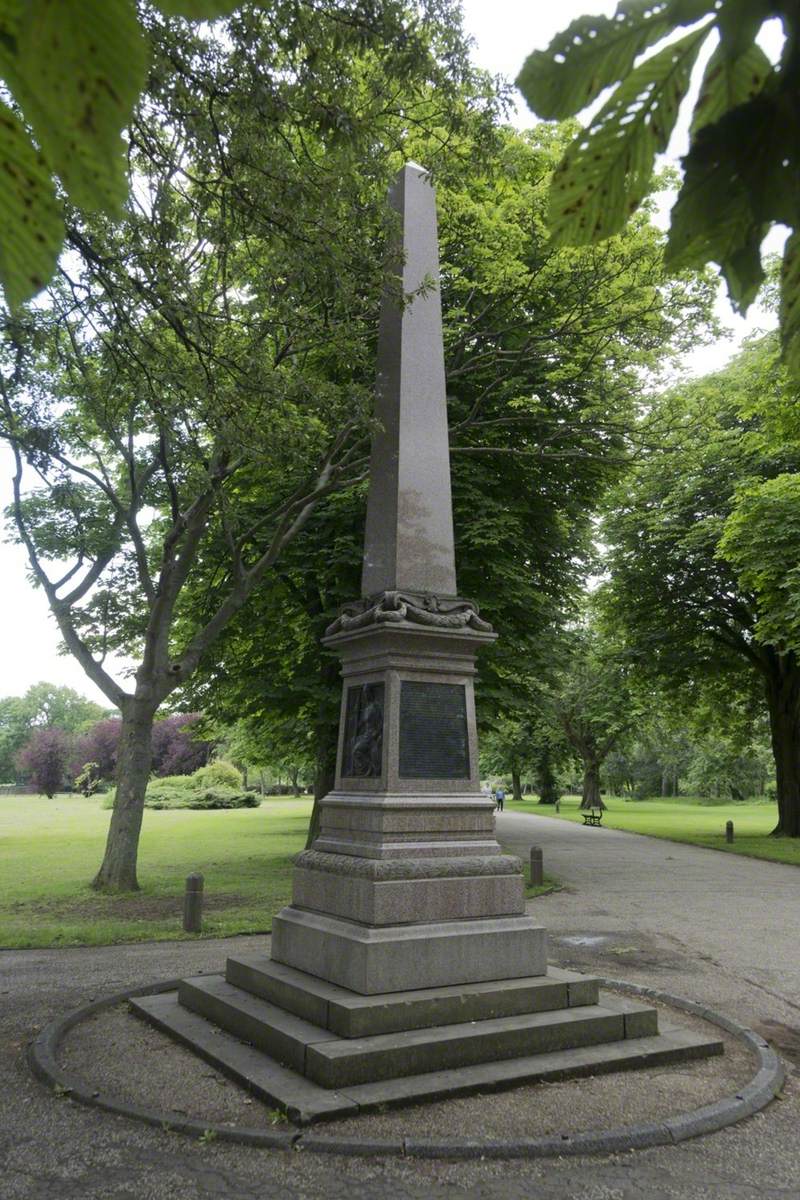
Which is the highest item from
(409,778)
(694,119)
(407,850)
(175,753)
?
(175,753)

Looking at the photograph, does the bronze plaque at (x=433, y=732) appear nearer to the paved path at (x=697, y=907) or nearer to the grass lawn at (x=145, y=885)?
the paved path at (x=697, y=907)

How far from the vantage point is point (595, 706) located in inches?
1743

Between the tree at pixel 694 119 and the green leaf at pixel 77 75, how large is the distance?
55 centimetres

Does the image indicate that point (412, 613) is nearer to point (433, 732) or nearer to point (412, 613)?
point (412, 613)

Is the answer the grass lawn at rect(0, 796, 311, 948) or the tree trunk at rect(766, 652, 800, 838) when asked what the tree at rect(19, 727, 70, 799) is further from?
the tree trunk at rect(766, 652, 800, 838)

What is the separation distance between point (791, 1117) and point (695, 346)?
13171mm

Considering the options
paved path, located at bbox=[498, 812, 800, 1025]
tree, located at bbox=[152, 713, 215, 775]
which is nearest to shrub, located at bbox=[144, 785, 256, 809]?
tree, located at bbox=[152, 713, 215, 775]

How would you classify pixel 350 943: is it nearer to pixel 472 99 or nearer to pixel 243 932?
pixel 243 932

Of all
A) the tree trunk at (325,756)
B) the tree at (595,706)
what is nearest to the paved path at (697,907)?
the tree trunk at (325,756)

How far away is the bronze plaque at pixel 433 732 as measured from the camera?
7.48 meters

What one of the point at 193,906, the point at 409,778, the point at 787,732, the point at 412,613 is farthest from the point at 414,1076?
the point at 787,732

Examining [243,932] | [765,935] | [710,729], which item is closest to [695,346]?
[765,935]

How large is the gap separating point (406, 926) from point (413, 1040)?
894 millimetres

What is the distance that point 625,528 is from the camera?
2814cm
